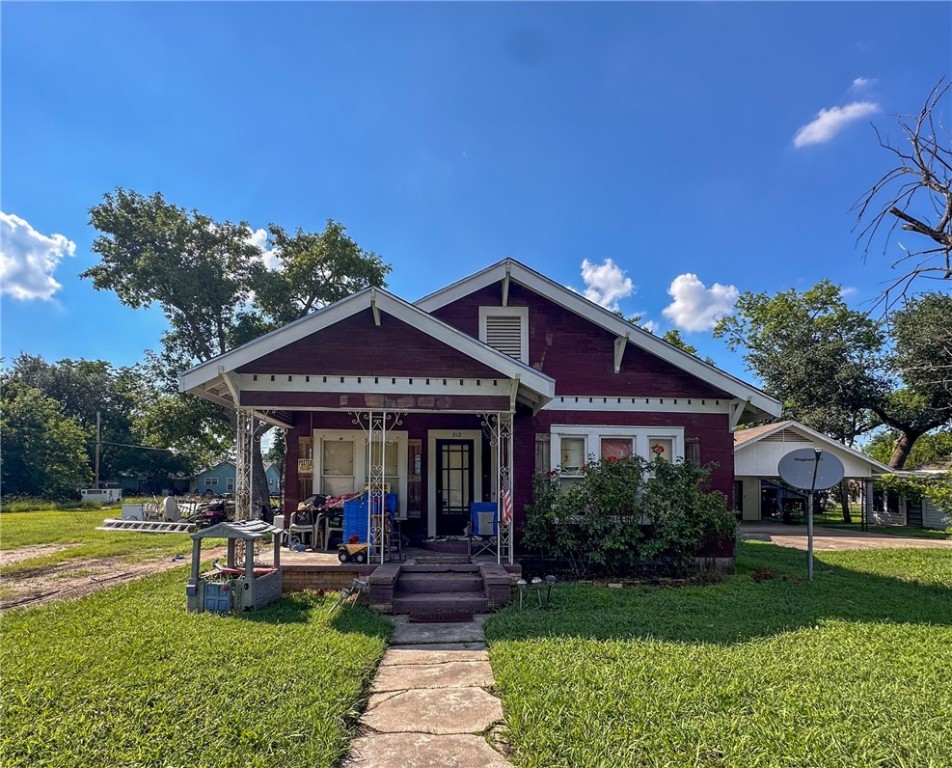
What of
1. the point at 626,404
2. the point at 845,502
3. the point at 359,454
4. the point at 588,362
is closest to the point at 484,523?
the point at 359,454

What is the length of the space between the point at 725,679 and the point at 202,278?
87.3 ft

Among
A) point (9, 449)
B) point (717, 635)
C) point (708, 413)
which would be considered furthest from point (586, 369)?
point (9, 449)

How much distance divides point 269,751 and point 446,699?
1.55 meters

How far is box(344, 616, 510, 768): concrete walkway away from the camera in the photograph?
3.82 meters

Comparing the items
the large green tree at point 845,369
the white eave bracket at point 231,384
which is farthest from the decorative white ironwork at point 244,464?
the large green tree at point 845,369

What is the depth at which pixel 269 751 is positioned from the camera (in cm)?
371

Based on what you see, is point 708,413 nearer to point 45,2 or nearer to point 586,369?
point 586,369

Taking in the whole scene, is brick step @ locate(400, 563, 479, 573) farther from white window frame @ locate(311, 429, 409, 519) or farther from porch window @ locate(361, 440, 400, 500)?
porch window @ locate(361, 440, 400, 500)

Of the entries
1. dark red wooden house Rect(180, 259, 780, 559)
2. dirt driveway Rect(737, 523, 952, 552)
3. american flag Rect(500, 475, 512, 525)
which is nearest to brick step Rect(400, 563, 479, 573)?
dark red wooden house Rect(180, 259, 780, 559)

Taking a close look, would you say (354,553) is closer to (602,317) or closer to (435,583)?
(435,583)

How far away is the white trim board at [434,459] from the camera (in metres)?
11.7

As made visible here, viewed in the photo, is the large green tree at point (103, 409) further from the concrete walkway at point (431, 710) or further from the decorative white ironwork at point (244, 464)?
the concrete walkway at point (431, 710)

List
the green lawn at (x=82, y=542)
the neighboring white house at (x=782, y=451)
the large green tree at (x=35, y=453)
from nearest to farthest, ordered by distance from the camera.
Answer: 1. the green lawn at (x=82, y=542)
2. the neighboring white house at (x=782, y=451)
3. the large green tree at (x=35, y=453)

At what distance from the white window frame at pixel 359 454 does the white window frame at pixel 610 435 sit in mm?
3206
